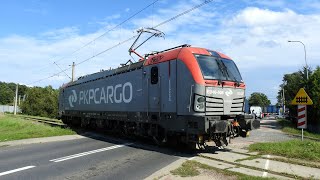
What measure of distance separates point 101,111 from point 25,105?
223 ft

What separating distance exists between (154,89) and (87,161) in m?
4.01

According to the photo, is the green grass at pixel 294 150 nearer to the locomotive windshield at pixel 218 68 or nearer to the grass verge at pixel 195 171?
the locomotive windshield at pixel 218 68

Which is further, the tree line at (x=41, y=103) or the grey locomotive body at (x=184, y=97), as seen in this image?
the tree line at (x=41, y=103)

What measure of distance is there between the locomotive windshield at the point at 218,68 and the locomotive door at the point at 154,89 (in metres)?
2.07

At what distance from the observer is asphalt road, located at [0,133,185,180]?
393 inches

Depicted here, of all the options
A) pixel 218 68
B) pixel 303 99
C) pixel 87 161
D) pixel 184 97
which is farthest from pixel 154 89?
pixel 303 99

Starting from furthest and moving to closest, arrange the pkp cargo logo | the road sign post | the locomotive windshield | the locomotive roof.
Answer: the pkp cargo logo → the road sign post → the locomotive roof → the locomotive windshield

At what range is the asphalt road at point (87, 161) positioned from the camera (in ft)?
32.8

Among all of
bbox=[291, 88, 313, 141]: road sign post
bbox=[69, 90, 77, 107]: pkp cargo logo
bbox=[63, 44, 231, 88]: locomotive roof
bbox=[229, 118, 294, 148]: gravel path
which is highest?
bbox=[63, 44, 231, 88]: locomotive roof

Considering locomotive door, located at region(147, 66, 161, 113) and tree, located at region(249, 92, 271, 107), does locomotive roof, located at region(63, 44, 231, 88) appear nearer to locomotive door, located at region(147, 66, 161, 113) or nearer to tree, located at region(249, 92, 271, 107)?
locomotive door, located at region(147, 66, 161, 113)

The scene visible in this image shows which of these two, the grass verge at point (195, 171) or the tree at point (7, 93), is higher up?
the tree at point (7, 93)

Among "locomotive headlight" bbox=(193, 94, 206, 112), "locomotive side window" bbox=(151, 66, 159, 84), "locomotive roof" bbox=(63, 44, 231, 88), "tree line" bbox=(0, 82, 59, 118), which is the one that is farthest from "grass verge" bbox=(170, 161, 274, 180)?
"tree line" bbox=(0, 82, 59, 118)

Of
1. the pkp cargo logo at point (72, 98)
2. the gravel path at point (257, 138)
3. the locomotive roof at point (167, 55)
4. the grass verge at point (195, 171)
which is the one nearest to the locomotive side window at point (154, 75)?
the locomotive roof at point (167, 55)

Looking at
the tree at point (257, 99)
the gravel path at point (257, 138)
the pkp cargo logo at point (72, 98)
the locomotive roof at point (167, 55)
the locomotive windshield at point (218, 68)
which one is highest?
the tree at point (257, 99)
